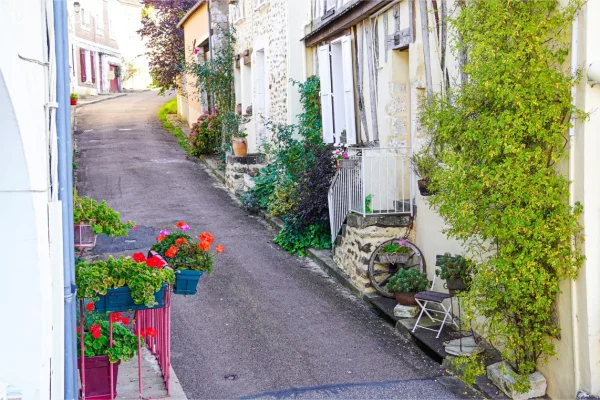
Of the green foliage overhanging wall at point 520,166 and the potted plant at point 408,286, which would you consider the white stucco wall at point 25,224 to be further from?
the potted plant at point 408,286

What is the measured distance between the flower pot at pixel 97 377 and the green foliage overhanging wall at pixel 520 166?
9.23 feet

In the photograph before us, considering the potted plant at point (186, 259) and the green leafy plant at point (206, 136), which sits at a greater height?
the green leafy plant at point (206, 136)

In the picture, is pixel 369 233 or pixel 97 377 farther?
pixel 369 233

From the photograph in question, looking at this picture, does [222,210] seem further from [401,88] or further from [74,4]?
[74,4]

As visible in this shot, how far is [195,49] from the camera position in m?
21.1

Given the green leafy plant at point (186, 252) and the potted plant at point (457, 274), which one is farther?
the potted plant at point (457, 274)

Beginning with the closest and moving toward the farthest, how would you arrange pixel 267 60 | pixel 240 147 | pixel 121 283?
pixel 121 283 → pixel 267 60 → pixel 240 147

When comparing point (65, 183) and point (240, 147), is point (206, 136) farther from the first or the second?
point (65, 183)

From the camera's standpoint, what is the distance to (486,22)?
17.7 feet

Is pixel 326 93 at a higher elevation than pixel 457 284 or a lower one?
higher

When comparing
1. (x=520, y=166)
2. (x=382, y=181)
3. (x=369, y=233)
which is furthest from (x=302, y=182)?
(x=520, y=166)

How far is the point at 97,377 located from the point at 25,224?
70.1 inches

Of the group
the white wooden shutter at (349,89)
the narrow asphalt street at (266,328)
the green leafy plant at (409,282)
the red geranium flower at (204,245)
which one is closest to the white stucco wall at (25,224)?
the red geranium flower at (204,245)

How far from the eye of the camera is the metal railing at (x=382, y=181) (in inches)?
337
